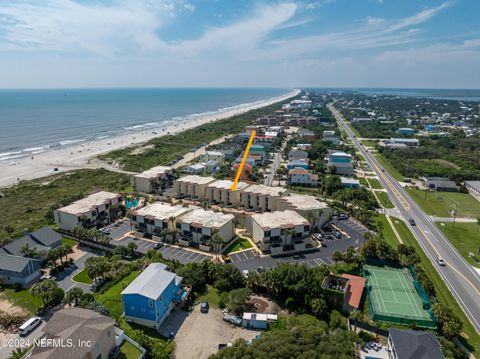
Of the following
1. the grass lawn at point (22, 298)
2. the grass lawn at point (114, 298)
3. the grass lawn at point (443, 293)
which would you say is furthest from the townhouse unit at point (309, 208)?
the grass lawn at point (22, 298)

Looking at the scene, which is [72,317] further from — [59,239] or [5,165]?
[5,165]

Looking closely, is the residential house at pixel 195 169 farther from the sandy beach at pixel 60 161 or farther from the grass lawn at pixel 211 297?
the grass lawn at pixel 211 297

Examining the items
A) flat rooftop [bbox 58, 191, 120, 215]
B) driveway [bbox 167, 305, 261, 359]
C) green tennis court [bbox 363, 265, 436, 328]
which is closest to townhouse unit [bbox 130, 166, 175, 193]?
flat rooftop [bbox 58, 191, 120, 215]

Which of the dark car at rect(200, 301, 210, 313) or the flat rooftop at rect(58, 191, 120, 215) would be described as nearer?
the dark car at rect(200, 301, 210, 313)

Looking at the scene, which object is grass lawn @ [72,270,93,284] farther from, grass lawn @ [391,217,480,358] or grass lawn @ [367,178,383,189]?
grass lawn @ [367,178,383,189]

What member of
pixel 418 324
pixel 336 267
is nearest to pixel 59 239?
pixel 336 267

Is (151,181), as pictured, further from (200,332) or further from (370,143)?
(370,143)
